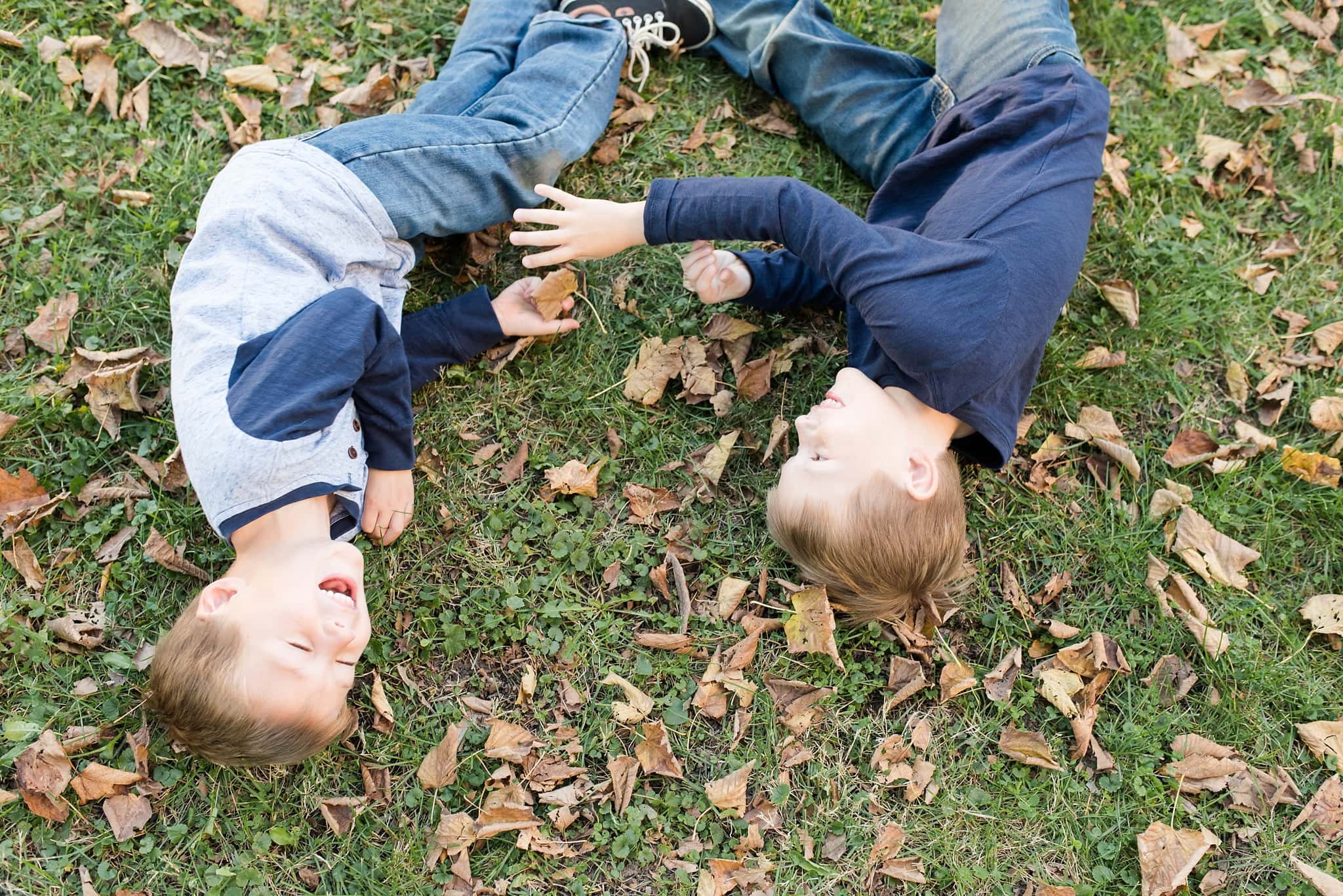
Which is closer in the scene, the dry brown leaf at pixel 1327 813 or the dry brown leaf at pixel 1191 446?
the dry brown leaf at pixel 1327 813

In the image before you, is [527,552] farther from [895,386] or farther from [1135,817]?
[1135,817]

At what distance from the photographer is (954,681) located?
3.59 metres

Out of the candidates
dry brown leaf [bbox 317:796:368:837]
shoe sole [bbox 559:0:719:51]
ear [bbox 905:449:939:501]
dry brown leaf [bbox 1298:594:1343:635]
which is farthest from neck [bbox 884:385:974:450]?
dry brown leaf [bbox 317:796:368:837]

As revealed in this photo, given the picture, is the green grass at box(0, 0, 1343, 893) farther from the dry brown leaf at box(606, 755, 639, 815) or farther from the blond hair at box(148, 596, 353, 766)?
the blond hair at box(148, 596, 353, 766)

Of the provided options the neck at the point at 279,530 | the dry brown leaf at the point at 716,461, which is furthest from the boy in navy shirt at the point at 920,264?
the neck at the point at 279,530

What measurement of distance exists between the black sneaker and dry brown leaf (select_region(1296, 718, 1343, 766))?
12.7ft

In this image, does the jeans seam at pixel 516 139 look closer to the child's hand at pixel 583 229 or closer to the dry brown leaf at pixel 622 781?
the child's hand at pixel 583 229

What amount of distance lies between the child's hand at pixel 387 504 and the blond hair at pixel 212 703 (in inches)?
27.6

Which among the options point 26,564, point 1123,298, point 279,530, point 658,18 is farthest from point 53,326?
point 1123,298

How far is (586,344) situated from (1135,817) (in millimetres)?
2886

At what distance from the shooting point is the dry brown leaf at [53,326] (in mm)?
3705

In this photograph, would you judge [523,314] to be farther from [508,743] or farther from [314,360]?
[508,743]

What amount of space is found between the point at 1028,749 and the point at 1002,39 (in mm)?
2860

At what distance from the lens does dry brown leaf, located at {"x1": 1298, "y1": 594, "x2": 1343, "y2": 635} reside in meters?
3.68
